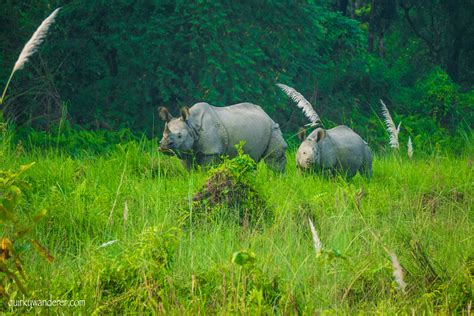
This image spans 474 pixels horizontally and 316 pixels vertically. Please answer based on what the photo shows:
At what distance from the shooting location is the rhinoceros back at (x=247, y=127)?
9984 millimetres

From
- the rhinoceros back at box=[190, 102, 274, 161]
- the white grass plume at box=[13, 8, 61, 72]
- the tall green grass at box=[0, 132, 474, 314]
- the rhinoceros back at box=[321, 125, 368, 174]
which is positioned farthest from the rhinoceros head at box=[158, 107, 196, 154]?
the white grass plume at box=[13, 8, 61, 72]

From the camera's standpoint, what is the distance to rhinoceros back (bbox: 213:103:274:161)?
998 cm

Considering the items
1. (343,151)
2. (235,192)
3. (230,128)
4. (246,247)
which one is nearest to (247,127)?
(230,128)

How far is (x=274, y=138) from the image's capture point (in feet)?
34.7

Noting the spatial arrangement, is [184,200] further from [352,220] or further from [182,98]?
[182,98]

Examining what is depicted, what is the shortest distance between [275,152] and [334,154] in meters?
0.91

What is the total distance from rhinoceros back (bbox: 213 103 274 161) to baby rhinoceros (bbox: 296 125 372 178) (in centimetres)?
53

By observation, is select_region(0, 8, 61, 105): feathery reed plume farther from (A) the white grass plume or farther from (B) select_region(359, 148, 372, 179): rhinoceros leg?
(B) select_region(359, 148, 372, 179): rhinoceros leg

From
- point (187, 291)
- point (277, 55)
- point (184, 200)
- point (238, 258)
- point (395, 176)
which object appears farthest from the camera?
point (277, 55)

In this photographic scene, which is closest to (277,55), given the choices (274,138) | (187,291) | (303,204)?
(274,138)

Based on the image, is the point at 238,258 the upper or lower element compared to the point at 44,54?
→ upper

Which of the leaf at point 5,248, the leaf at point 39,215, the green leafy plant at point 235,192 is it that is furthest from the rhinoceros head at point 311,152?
the leaf at point 39,215

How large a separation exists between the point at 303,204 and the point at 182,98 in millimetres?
8394

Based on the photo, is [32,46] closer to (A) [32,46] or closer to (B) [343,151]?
(A) [32,46]
